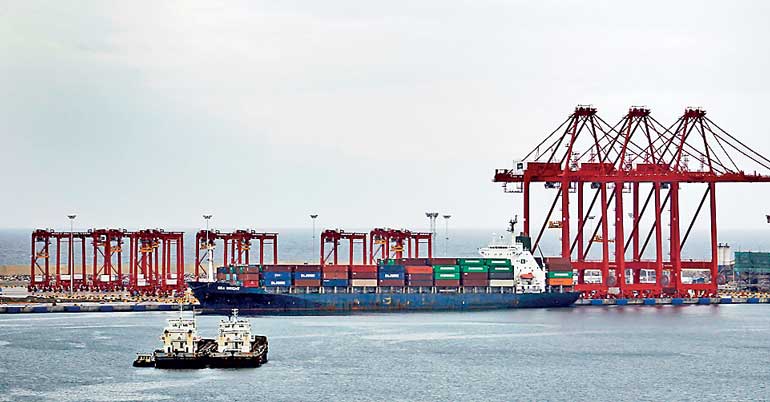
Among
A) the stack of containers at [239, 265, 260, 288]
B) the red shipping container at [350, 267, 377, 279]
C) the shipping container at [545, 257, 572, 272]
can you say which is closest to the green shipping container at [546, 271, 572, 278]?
the shipping container at [545, 257, 572, 272]

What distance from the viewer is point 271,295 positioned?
11525 cm

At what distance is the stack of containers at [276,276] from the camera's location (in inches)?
4572

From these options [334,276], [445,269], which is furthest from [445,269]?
[334,276]

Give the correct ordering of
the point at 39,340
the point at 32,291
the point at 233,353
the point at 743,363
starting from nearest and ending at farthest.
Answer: the point at 233,353
the point at 743,363
the point at 39,340
the point at 32,291

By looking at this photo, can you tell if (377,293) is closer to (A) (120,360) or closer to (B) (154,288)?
(B) (154,288)

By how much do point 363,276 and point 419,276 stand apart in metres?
4.71

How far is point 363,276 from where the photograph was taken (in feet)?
388

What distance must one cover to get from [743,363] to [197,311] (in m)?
47.4

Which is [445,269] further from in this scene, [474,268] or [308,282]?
[308,282]

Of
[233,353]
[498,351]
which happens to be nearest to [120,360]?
[233,353]

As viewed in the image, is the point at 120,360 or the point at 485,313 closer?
the point at 120,360

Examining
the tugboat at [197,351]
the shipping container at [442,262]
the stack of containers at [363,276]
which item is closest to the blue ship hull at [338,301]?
the stack of containers at [363,276]

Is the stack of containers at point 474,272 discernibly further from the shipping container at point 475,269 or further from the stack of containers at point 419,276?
the stack of containers at point 419,276

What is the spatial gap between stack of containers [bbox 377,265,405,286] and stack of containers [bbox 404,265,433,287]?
0.51m
